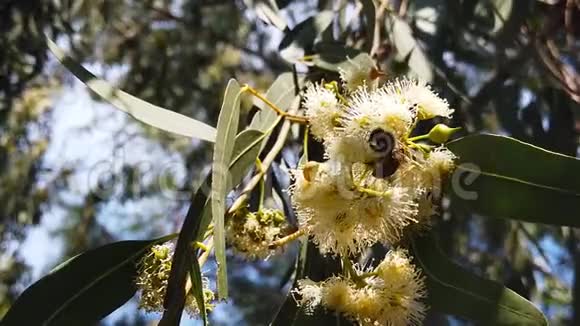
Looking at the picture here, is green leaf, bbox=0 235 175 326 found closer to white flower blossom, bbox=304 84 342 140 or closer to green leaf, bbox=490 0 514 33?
white flower blossom, bbox=304 84 342 140

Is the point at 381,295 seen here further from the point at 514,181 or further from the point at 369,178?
the point at 514,181

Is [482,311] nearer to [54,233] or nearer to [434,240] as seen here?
[434,240]

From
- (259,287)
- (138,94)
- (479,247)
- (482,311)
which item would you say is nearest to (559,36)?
(479,247)

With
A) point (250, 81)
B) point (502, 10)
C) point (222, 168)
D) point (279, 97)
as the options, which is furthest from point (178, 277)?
point (250, 81)

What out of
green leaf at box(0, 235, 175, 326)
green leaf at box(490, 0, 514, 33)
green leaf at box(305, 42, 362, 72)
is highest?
green leaf at box(490, 0, 514, 33)

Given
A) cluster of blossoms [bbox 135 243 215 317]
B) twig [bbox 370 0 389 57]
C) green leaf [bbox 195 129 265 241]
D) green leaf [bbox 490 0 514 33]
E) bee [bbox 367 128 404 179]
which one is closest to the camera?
bee [bbox 367 128 404 179]

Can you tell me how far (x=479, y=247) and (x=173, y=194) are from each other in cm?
127

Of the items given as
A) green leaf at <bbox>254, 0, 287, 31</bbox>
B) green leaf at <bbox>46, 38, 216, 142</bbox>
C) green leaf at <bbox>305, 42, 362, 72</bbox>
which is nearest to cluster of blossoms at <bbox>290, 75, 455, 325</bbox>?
green leaf at <bbox>46, 38, 216, 142</bbox>

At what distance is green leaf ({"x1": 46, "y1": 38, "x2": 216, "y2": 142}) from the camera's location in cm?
120

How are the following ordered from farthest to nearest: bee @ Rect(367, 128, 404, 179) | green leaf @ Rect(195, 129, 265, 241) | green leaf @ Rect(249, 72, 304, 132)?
green leaf @ Rect(249, 72, 304, 132)
green leaf @ Rect(195, 129, 265, 241)
bee @ Rect(367, 128, 404, 179)

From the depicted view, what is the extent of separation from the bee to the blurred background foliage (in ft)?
1.16

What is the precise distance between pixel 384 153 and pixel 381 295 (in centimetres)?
18

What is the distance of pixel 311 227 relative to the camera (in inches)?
40.5

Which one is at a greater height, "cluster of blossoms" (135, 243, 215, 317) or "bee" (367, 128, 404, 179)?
"bee" (367, 128, 404, 179)
